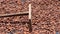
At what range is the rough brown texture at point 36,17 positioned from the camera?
3.32m

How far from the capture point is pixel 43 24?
3355 mm

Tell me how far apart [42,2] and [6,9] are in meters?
0.85

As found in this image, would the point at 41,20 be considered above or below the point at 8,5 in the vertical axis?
below

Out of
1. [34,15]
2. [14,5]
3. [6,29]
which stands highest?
[14,5]

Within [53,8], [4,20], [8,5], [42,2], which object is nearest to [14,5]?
[8,5]

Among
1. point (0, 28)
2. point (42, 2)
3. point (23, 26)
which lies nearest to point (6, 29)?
point (0, 28)

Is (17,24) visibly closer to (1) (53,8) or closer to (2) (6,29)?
(2) (6,29)

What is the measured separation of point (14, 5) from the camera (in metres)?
3.43

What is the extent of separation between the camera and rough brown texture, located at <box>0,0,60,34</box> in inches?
131

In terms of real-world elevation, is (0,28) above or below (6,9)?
below

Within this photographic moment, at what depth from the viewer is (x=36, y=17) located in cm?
338

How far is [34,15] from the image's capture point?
339 cm

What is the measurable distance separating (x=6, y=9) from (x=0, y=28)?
1.49 feet

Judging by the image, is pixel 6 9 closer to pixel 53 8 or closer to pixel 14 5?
pixel 14 5
